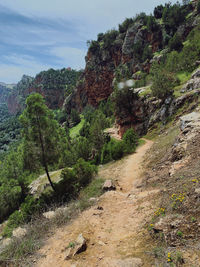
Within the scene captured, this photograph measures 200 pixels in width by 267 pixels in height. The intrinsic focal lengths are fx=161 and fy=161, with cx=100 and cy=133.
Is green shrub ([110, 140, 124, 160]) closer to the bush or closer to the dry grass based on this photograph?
the bush

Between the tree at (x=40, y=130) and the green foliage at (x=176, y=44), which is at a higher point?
the green foliage at (x=176, y=44)

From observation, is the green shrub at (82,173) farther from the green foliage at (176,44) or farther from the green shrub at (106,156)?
the green foliage at (176,44)

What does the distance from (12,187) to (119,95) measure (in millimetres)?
21934

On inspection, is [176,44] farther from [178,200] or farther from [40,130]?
[178,200]

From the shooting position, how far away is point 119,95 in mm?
28641

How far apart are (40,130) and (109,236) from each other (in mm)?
9763

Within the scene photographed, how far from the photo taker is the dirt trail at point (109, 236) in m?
4.71

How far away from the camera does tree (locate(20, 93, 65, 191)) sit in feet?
41.9

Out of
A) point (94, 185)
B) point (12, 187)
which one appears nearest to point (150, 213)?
point (94, 185)

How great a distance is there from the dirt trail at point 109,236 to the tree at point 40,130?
21.0 feet

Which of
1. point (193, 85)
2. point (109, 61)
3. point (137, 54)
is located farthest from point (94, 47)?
point (193, 85)

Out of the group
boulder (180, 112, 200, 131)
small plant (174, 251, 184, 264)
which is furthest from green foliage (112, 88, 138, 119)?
small plant (174, 251, 184, 264)

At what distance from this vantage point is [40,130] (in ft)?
43.3

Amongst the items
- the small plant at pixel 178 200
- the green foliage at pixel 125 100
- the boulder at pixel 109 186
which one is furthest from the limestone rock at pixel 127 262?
the green foliage at pixel 125 100
